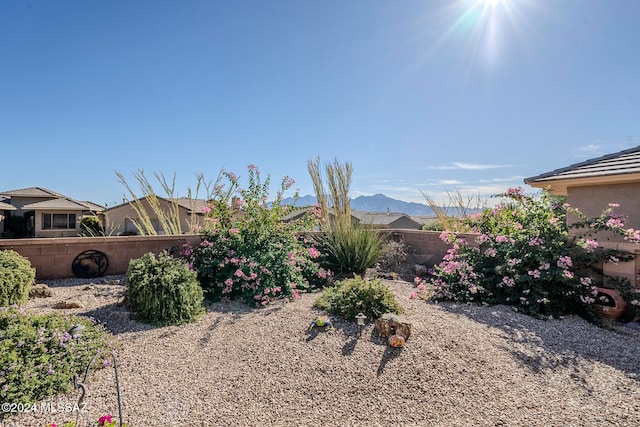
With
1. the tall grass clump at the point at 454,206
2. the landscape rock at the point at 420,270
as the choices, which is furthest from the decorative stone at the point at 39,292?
the tall grass clump at the point at 454,206

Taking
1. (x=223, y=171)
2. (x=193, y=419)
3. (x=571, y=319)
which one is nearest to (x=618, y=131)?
(x=571, y=319)

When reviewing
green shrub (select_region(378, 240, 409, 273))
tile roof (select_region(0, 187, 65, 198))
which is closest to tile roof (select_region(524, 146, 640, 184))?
green shrub (select_region(378, 240, 409, 273))

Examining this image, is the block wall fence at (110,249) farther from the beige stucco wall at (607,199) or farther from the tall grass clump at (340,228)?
the tall grass clump at (340,228)

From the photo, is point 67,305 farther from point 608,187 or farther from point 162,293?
point 608,187

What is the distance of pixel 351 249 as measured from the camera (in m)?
5.73

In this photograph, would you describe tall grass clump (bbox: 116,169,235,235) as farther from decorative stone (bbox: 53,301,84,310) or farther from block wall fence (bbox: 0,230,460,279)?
decorative stone (bbox: 53,301,84,310)

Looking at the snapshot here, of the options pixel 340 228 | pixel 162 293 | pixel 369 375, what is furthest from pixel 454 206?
pixel 162 293

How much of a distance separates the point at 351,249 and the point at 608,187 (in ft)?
13.0

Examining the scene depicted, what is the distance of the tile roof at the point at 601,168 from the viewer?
442cm

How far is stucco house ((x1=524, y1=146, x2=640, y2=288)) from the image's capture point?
415 centimetres

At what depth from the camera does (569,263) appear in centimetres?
378

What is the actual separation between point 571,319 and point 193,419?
159 inches

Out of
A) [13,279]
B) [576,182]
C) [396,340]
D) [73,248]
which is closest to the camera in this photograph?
[396,340]

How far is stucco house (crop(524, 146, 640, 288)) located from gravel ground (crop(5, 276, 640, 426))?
1151 mm
